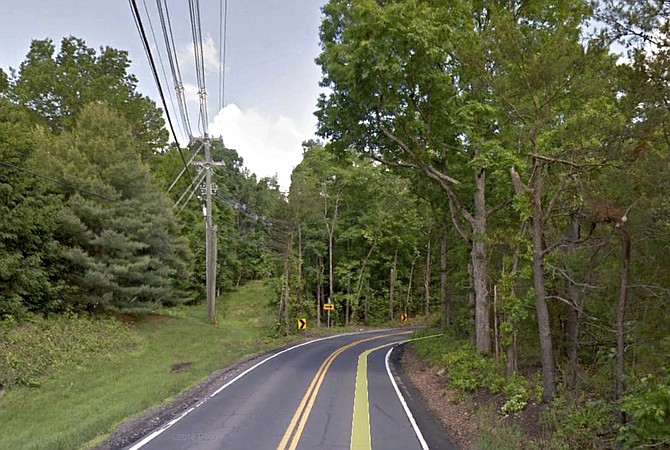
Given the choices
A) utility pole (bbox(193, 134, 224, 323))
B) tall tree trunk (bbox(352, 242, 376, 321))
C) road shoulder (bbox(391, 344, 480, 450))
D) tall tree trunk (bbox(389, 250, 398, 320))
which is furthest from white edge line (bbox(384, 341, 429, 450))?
tall tree trunk (bbox(389, 250, 398, 320))

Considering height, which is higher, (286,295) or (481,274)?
(481,274)

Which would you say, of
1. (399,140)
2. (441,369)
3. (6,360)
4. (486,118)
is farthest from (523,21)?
(6,360)

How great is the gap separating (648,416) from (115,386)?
493 inches

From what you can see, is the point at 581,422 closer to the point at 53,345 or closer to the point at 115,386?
the point at 115,386

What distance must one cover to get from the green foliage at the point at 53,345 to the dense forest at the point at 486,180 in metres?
0.74

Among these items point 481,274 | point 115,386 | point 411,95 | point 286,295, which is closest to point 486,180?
point 481,274

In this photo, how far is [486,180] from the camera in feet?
51.0

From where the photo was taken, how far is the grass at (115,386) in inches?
351

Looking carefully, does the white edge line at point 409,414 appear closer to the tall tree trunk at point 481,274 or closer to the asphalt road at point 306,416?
the asphalt road at point 306,416

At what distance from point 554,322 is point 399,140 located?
664cm

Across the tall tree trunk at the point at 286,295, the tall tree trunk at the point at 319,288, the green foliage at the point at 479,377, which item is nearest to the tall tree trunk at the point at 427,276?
the tall tree trunk at the point at 319,288

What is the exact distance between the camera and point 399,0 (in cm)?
1243

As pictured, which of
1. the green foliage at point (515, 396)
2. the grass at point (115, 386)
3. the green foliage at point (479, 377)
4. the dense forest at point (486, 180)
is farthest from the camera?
the green foliage at point (479, 377)

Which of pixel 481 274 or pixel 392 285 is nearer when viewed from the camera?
pixel 481 274
